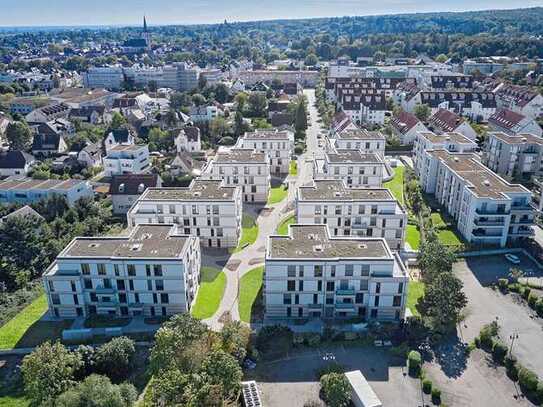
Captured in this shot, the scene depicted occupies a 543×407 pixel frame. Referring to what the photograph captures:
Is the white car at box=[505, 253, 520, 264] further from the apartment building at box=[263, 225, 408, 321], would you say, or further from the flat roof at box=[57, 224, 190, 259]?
the flat roof at box=[57, 224, 190, 259]

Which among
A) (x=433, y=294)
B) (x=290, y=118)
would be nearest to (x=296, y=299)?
(x=433, y=294)

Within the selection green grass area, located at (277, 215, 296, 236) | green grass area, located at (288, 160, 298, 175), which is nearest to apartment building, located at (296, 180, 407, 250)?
green grass area, located at (277, 215, 296, 236)

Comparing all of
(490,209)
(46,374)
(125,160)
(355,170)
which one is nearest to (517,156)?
(490,209)

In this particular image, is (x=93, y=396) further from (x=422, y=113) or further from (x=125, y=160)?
(x=422, y=113)

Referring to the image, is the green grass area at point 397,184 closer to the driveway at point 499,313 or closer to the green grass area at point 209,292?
the driveway at point 499,313

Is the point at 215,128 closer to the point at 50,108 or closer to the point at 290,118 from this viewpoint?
the point at 290,118

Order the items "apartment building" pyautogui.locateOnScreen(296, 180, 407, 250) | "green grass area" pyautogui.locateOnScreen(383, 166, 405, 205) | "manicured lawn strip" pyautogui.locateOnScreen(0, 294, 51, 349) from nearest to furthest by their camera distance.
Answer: "manicured lawn strip" pyautogui.locateOnScreen(0, 294, 51, 349) < "apartment building" pyautogui.locateOnScreen(296, 180, 407, 250) < "green grass area" pyautogui.locateOnScreen(383, 166, 405, 205)

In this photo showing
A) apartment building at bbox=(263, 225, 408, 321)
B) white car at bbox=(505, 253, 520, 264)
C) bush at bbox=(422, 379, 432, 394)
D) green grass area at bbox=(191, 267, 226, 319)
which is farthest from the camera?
white car at bbox=(505, 253, 520, 264)
